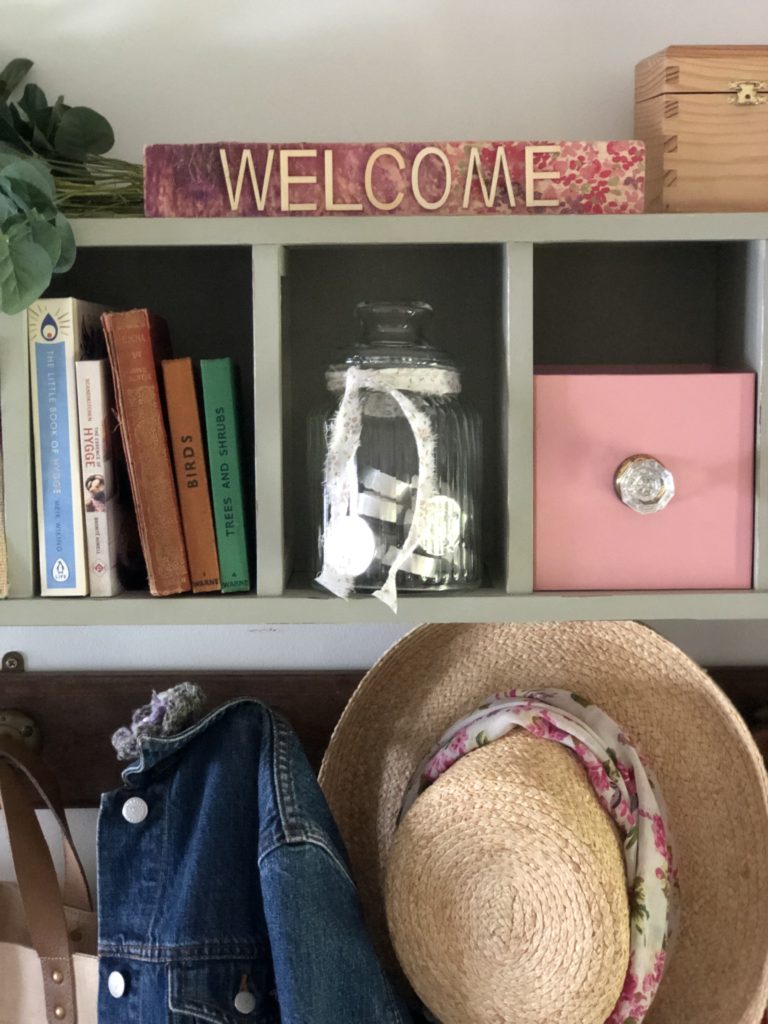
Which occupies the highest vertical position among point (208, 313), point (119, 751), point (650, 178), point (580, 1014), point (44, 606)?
point (650, 178)

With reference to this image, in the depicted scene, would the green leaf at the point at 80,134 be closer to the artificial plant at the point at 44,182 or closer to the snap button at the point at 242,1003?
the artificial plant at the point at 44,182

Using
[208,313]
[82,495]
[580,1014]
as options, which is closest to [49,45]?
[208,313]

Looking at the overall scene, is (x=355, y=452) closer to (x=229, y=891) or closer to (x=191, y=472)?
(x=191, y=472)

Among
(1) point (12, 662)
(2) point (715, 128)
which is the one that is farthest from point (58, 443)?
(2) point (715, 128)

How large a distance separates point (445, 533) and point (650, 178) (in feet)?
1.24

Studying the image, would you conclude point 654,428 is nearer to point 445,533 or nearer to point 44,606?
point 445,533

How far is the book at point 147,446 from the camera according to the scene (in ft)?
2.64

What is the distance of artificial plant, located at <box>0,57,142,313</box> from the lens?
0.75m

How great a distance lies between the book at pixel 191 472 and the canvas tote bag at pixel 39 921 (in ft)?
1.00

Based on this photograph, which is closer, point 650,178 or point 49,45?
point 650,178

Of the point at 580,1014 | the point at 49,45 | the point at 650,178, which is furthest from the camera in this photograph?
the point at 49,45

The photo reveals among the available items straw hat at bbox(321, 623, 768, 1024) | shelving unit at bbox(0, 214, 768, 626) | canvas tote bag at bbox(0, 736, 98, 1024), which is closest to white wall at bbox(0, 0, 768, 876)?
shelving unit at bbox(0, 214, 768, 626)

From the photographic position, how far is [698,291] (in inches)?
39.4

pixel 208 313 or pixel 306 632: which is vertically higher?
pixel 208 313
